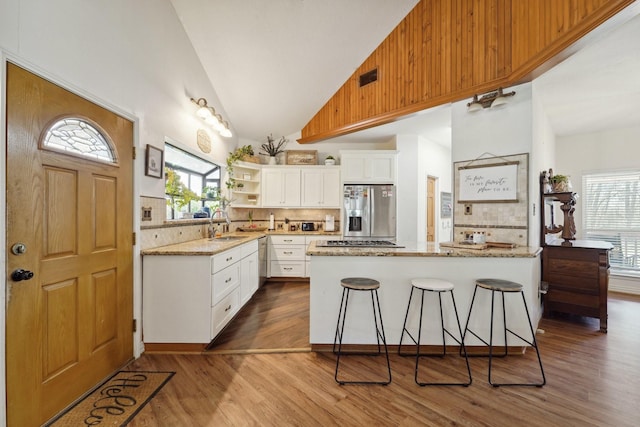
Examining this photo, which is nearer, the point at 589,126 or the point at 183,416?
the point at 183,416

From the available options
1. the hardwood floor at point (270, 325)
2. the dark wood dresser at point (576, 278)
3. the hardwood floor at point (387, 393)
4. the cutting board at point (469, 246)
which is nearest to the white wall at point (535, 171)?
the dark wood dresser at point (576, 278)

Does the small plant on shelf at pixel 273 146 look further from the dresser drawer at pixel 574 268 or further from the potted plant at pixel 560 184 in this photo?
the dresser drawer at pixel 574 268

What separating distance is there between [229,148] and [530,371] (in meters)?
4.68

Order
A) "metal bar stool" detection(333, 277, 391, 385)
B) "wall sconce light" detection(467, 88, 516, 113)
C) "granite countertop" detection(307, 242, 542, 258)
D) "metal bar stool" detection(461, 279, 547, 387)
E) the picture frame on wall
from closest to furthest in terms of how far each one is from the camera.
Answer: "metal bar stool" detection(461, 279, 547, 387) < "metal bar stool" detection(333, 277, 391, 385) < "granite countertop" detection(307, 242, 542, 258) < the picture frame on wall < "wall sconce light" detection(467, 88, 516, 113)

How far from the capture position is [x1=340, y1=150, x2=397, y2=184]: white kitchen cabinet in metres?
4.44

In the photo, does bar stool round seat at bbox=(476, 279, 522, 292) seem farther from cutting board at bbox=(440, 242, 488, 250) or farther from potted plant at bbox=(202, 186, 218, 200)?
potted plant at bbox=(202, 186, 218, 200)

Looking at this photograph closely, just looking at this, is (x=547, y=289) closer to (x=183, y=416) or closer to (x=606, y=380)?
(x=606, y=380)

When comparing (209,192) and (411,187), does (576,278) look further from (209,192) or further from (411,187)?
(209,192)

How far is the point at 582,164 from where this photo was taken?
14.2 ft

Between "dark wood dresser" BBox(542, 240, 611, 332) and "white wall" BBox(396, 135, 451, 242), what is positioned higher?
"white wall" BBox(396, 135, 451, 242)

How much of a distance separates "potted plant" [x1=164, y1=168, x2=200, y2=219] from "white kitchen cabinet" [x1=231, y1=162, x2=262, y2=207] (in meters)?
1.30

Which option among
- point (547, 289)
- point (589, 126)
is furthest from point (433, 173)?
point (547, 289)

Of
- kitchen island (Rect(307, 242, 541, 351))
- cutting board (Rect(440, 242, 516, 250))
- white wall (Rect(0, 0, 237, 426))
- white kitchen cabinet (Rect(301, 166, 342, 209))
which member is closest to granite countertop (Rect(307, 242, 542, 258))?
kitchen island (Rect(307, 242, 541, 351))

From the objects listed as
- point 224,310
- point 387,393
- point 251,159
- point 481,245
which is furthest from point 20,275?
point 251,159
